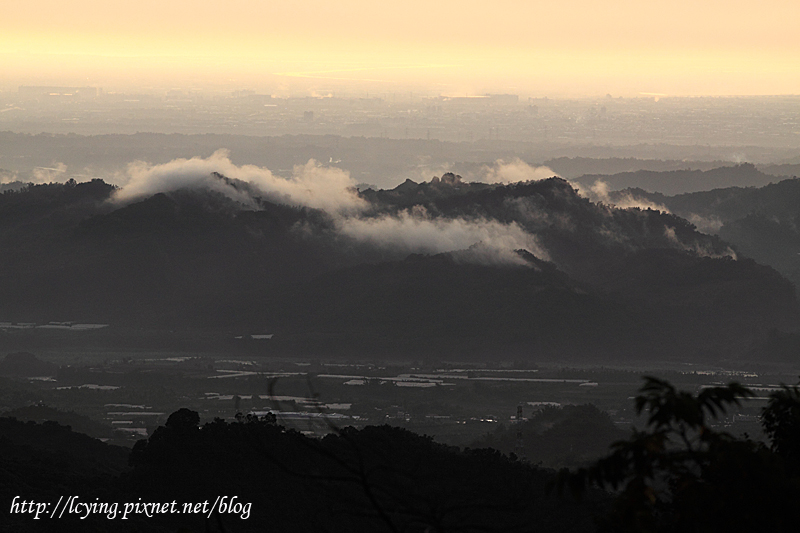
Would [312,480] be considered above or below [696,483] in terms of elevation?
below

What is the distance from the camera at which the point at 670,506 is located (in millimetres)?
28312

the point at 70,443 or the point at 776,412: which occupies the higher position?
the point at 776,412

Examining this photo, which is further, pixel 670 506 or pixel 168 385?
pixel 168 385

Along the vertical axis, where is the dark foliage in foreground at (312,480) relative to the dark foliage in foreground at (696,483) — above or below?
below

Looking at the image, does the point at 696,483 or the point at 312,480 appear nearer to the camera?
the point at 696,483

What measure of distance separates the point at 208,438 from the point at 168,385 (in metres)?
110

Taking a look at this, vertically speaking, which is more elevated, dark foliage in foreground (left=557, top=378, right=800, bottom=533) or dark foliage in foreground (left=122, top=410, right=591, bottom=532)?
dark foliage in foreground (left=557, top=378, right=800, bottom=533)

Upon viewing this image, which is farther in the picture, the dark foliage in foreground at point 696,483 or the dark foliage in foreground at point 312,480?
the dark foliage in foreground at point 312,480

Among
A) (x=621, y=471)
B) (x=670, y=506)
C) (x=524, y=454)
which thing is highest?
(x=621, y=471)

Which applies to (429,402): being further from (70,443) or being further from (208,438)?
(208,438)

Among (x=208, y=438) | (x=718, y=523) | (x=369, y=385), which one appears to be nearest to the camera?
(x=718, y=523)

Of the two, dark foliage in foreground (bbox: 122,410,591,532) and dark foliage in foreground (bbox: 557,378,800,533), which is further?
dark foliage in foreground (bbox: 122,410,591,532)

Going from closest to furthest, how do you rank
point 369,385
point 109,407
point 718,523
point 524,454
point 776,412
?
point 718,523 < point 776,412 < point 524,454 < point 109,407 < point 369,385

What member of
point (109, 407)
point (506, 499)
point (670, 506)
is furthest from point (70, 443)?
point (670, 506)
